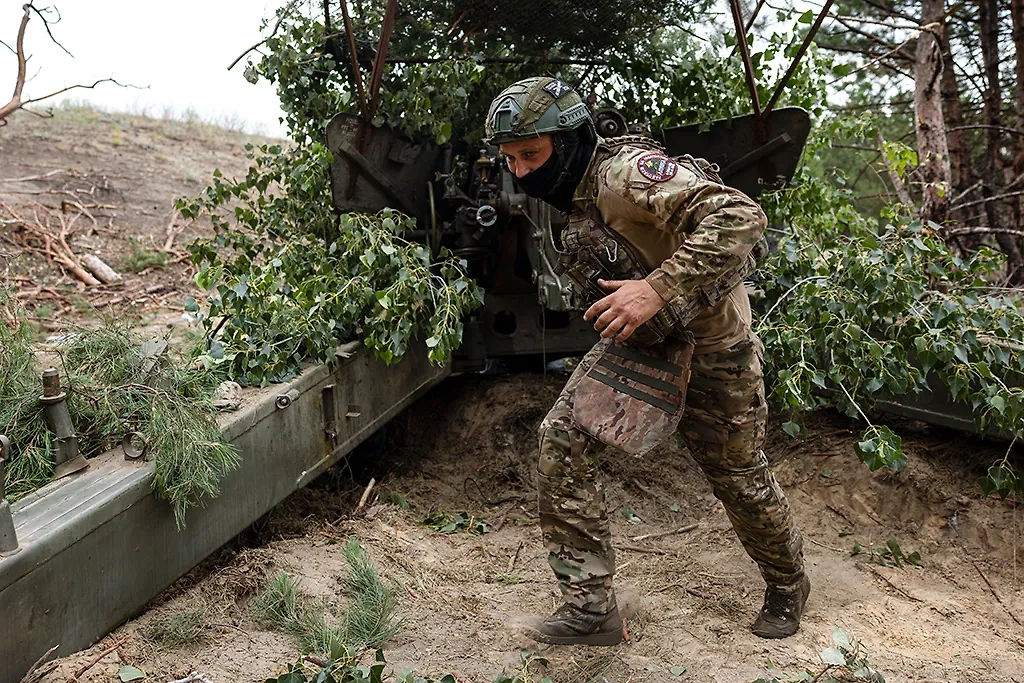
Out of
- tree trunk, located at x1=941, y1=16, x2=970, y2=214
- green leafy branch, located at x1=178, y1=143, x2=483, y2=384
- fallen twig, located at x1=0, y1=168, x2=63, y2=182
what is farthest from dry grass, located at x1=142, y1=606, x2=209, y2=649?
fallen twig, located at x1=0, y1=168, x2=63, y2=182

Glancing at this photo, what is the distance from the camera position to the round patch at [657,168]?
3.06m

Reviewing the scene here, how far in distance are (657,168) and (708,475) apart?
114cm

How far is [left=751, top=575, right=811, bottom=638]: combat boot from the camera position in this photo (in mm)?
3529

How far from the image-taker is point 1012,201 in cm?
680

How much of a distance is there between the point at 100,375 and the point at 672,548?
251 cm

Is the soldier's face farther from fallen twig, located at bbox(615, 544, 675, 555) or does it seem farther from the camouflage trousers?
fallen twig, located at bbox(615, 544, 675, 555)

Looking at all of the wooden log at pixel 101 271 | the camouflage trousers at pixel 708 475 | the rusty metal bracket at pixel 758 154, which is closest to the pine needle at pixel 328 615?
the camouflage trousers at pixel 708 475

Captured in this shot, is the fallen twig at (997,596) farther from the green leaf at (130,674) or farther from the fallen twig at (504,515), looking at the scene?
the green leaf at (130,674)

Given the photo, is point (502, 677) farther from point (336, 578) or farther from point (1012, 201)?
point (1012, 201)

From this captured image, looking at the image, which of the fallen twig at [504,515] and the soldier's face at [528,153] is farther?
the fallen twig at [504,515]

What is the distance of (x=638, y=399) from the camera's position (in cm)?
323

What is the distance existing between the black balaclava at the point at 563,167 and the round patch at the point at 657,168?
0.81 ft

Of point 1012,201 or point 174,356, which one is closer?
point 174,356

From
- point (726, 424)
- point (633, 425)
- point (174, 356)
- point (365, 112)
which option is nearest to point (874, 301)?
point (726, 424)
